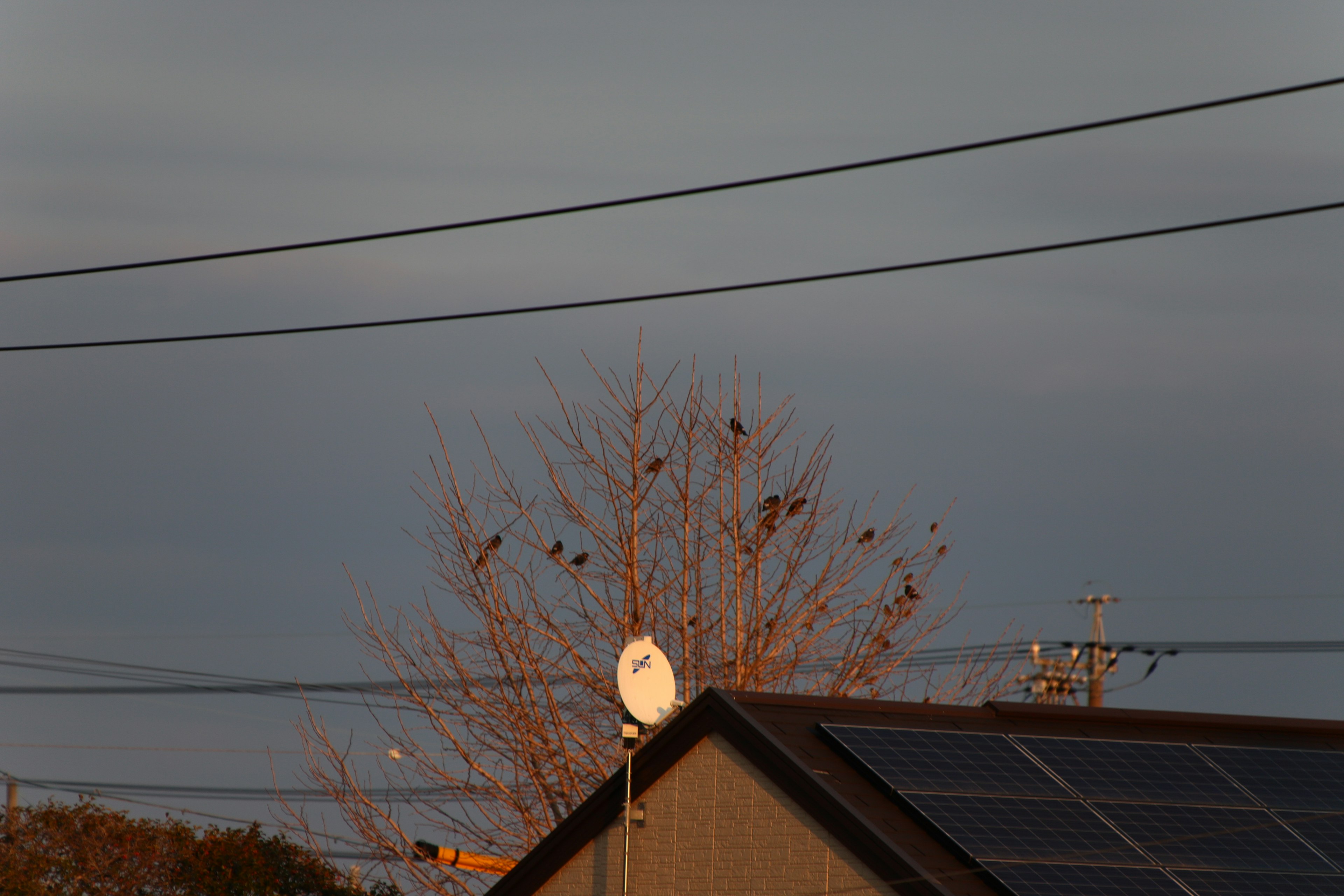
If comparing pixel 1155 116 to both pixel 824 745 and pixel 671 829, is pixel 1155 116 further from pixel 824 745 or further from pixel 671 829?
pixel 671 829

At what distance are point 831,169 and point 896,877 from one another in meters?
6.01

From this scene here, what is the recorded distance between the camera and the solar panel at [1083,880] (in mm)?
11094

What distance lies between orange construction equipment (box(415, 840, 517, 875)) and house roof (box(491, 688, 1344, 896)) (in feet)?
25.2

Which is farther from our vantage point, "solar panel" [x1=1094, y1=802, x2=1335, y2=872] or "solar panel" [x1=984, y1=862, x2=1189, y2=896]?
"solar panel" [x1=1094, y1=802, x2=1335, y2=872]

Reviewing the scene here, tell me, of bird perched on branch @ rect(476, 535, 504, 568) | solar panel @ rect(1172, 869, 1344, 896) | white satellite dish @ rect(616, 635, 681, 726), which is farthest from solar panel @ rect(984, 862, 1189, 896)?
bird perched on branch @ rect(476, 535, 504, 568)

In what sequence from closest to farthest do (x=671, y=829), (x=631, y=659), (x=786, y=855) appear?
(x=786, y=855) → (x=671, y=829) → (x=631, y=659)

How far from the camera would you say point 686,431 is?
22.8 m

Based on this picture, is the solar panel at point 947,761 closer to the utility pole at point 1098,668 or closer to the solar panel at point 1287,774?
the solar panel at point 1287,774

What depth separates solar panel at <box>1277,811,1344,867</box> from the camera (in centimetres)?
1248

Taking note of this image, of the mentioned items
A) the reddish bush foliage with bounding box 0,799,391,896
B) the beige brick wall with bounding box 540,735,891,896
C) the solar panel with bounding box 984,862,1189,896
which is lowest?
the solar panel with bounding box 984,862,1189,896

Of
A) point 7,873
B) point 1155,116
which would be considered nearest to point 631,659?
point 1155,116

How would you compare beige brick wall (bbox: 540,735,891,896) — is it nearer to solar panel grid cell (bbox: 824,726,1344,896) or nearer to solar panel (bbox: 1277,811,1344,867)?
solar panel grid cell (bbox: 824,726,1344,896)

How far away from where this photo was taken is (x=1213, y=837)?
12.4m

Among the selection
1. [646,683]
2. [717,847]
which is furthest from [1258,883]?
[646,683]
